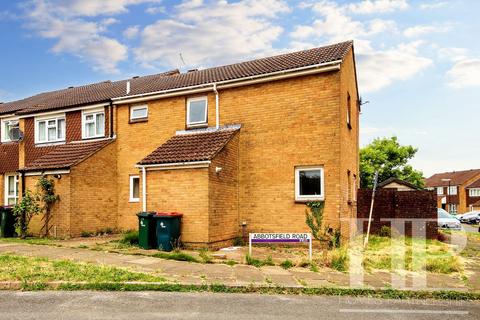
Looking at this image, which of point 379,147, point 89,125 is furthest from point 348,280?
point 379,147

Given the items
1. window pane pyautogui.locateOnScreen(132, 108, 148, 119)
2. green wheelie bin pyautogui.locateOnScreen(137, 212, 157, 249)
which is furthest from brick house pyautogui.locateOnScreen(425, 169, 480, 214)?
green wheelie bin pyautogui.locateOnScreen(137, 212, 157, 249)

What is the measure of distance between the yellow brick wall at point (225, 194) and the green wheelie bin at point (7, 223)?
8632mm

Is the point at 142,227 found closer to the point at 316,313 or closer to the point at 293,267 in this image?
the point at 293,267

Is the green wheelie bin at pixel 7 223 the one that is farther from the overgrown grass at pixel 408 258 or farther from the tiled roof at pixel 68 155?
the overgrown grass at pixel 408 258

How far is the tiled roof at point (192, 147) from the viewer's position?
1271 cm

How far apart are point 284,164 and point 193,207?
321 cm

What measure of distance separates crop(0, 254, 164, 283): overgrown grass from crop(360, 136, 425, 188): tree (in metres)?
42.2

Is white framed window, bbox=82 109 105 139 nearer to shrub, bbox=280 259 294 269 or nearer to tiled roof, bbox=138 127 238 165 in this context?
tiled roof, bbox=138 127 238 165

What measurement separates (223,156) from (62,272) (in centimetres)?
611

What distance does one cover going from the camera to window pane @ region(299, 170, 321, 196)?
12898 millimetres

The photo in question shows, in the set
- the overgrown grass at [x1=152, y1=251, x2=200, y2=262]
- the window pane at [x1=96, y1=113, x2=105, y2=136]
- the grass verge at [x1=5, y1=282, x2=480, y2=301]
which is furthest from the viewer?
the window pane at [x1=96, y1=113, x2=105, y2=136]

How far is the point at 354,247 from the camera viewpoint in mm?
12320

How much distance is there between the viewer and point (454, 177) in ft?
250

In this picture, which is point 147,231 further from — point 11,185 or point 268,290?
point 11,185
